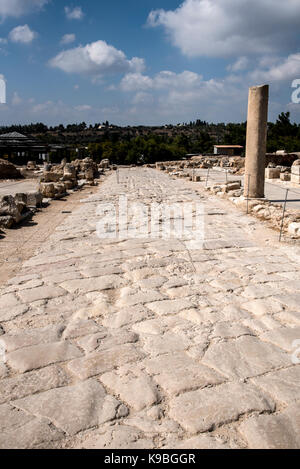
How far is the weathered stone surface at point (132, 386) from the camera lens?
241cm

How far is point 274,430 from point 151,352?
1111 mm

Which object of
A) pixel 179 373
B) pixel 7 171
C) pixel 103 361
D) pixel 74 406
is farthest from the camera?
pixel 7 171

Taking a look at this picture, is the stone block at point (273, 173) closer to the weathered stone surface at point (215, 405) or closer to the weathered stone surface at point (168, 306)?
the weathered stone surface at point (168, 306)

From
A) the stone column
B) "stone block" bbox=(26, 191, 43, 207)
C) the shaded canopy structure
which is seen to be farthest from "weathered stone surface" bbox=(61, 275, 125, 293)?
the shaded canopy structure

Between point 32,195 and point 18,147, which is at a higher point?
point 18,147

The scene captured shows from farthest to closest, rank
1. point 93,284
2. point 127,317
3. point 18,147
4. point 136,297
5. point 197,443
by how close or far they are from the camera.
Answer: point 18,147
point 93,284
point 136,297
point 127,317
point 197,443

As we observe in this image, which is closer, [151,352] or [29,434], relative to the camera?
[29,434]

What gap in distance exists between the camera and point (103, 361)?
2.86 meters

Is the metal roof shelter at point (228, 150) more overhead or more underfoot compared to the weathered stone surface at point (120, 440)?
more overhead

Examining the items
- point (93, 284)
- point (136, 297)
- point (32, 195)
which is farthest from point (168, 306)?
point (32, 195)

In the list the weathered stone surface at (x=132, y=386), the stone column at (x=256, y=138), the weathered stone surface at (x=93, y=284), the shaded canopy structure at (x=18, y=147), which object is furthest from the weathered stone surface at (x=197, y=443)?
the shaded canopy structure at (x=18, y=147)

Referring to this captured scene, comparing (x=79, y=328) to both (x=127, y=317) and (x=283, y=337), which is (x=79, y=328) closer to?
(x=127, y=317)

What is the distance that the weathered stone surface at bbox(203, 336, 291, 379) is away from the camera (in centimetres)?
275
